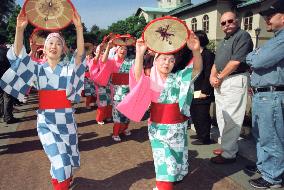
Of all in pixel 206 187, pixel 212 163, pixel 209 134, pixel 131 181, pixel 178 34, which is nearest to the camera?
pixel 178 34

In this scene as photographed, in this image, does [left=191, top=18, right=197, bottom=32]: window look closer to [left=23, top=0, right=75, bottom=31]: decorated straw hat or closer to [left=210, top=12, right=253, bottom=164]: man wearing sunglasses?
[left=210, top=12, right=253, bottom=164]: man wearing sunglasses

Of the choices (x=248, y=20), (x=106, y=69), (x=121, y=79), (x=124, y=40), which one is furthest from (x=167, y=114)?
(x=248, y=20)

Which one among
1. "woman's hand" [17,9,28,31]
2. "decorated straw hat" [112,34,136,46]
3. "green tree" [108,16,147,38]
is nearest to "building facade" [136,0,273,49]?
"green tree" [108,16,147,38]

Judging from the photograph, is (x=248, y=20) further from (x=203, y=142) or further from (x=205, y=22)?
(x=203, y=142)

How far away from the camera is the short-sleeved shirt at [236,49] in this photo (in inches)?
167

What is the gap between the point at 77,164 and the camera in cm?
374

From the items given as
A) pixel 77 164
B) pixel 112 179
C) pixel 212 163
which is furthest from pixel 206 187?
pixel 77 164

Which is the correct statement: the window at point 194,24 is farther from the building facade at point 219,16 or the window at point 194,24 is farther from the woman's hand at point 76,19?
the woman's hand at point 76,19

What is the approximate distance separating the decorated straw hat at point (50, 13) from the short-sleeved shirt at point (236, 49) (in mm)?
2200

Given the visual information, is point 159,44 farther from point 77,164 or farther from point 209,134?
point 209,134

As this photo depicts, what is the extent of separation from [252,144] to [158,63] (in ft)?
8.61

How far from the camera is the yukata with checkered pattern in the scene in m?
3.45

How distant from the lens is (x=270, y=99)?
11.8 feet

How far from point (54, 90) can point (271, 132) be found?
2584 millimetres
